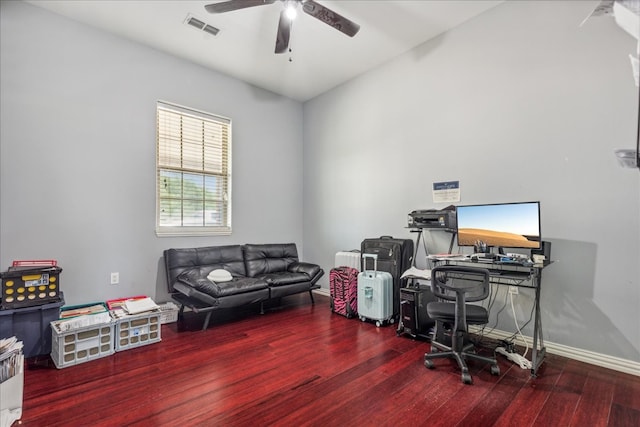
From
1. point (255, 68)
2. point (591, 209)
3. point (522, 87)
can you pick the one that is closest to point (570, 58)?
point (522, 87)

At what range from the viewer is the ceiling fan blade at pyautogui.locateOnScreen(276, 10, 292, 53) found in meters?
2.84

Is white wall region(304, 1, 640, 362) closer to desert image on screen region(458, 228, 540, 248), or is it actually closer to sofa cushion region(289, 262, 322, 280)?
desert image on screen region(458, 228, 540, 248)

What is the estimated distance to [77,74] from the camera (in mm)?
3264

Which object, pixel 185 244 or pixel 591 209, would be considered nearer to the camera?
pixel 591 209

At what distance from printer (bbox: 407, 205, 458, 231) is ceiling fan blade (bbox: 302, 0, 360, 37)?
1978 mm

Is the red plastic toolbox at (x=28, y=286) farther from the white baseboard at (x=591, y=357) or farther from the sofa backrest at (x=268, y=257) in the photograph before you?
the white baseboard at (x=591, y=357)

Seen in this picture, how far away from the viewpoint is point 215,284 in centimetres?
337

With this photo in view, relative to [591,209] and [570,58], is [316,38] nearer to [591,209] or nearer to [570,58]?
[570,58]

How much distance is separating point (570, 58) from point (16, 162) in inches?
203

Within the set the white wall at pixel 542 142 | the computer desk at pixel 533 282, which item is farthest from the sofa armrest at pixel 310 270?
the computer desk at pixel 533 282

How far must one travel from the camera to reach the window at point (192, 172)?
12.8ft

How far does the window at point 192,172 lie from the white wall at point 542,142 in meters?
2.18

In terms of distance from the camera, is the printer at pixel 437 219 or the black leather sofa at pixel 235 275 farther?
the black leather sofa at pixel 235 275

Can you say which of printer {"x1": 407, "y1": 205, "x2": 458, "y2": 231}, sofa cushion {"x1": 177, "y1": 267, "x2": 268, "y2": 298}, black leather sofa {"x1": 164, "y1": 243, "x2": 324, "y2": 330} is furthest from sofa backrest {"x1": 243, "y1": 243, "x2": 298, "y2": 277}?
printer {"x1": 407, "y1": 205, "x2": 458, "y2": 231}
